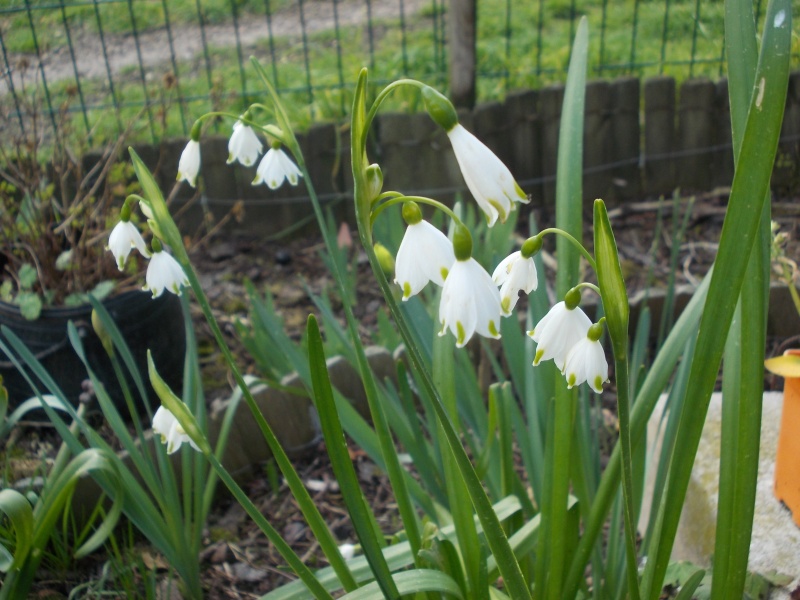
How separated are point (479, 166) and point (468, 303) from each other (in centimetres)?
15

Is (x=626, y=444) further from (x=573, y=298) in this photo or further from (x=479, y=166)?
(x=479, y=166)

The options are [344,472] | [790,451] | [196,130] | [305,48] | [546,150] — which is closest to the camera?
[344,472]

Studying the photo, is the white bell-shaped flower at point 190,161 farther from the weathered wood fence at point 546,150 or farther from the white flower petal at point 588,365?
the weathered wood fence at point 546,150

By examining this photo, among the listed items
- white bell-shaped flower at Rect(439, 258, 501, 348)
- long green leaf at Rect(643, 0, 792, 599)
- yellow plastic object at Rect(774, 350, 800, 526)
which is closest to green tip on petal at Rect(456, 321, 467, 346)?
white bell-shaped flower at Rect(439, 258, 501, 348)

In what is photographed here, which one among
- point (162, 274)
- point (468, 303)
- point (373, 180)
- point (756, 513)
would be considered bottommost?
point (756, 513)

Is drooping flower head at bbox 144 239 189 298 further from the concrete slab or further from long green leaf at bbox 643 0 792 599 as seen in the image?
the concrete slab

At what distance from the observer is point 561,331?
945 mm

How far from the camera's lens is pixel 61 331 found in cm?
223

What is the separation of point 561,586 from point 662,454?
358mm

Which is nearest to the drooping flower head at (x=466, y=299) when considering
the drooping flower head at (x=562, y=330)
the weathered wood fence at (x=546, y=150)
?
the drooping flower head at (x=562, y=330)

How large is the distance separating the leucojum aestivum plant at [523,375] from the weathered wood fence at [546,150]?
170 centimetres

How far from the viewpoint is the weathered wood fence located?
336 centimetres

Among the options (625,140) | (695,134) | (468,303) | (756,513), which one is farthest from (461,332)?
(695,134)

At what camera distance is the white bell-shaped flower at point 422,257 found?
89 centimetres
